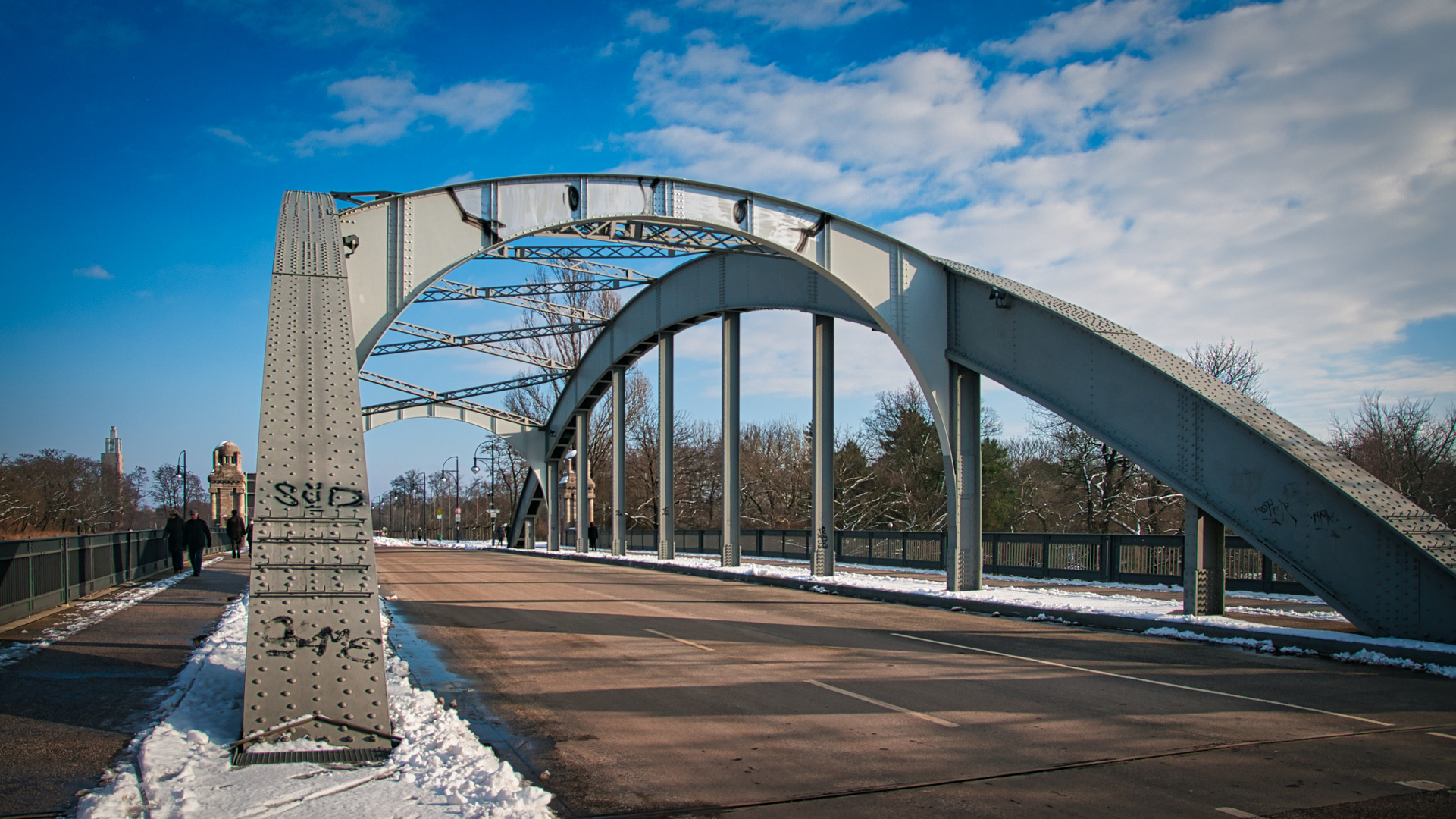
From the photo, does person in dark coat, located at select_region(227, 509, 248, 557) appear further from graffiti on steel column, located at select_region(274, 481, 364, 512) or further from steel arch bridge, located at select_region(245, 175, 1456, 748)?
graffiti on steel column, located at select_region(274, 481, 364, 512)

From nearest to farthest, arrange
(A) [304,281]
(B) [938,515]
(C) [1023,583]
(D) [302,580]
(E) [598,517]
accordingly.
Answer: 1. (D) [302,580]
2. (A) [304,281]
3. (C) [1023,583]
4. (B) [938,515]
5. (E) [598,517]

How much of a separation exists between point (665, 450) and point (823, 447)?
32.1 feet

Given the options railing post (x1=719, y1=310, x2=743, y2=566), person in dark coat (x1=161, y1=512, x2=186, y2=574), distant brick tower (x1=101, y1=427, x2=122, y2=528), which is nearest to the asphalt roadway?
railing post (x1=719, y1=310, x2=743, y2=566)

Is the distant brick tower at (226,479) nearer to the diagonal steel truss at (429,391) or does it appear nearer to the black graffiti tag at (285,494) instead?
the diagonal steel truss at (429,391)

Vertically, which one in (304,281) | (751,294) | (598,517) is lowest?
(598,517)

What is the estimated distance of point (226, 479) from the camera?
49125 millimetres

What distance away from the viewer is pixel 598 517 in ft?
222

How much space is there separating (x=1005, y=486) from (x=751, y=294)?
2700 centimetres

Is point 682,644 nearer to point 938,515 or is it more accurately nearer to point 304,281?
point 304,281

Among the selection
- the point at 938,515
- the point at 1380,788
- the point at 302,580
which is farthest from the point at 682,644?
the point at 938,515

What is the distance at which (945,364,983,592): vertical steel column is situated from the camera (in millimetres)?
18016

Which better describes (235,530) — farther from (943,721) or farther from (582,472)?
(943,721)

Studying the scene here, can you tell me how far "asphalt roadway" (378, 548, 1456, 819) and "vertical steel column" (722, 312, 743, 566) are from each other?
41.3ft

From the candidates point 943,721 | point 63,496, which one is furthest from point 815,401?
point 63,496
